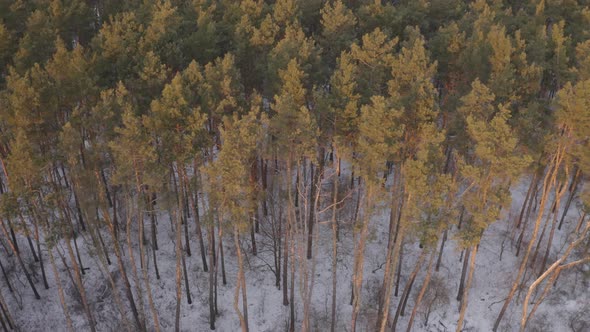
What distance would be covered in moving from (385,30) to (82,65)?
15.9m

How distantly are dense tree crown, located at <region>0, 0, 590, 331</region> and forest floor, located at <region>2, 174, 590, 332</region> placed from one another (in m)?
0.17

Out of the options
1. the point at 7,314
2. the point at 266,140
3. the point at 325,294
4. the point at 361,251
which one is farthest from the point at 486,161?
the point at 7,314

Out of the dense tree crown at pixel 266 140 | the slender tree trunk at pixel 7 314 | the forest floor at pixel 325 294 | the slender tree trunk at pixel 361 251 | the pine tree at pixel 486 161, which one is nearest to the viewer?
the pine tree at pixel 486 161

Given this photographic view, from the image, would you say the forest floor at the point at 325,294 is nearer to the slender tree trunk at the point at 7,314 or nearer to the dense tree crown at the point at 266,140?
the dense tree crown at the point at 266,140

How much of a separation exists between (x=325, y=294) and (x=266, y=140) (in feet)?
33.8

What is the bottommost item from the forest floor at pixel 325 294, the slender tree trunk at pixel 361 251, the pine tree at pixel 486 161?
the forest floor at pixel 325 294

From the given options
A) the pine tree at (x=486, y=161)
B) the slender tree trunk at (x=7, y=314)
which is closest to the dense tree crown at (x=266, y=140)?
the pine tree at (x=486, y=161)

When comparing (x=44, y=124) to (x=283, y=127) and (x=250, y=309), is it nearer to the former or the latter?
(x=283, y=127)

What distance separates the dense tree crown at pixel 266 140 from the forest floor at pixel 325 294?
0.17 meters

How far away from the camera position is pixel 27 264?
25141 millimetres

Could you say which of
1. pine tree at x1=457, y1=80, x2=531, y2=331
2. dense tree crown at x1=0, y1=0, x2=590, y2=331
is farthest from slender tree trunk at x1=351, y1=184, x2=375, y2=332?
pine tree at x1=457, y1=80, x2=531, y2=331

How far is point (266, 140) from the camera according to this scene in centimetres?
2084

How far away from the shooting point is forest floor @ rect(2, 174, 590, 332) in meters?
24.6

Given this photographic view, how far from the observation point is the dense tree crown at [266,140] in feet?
61.6
